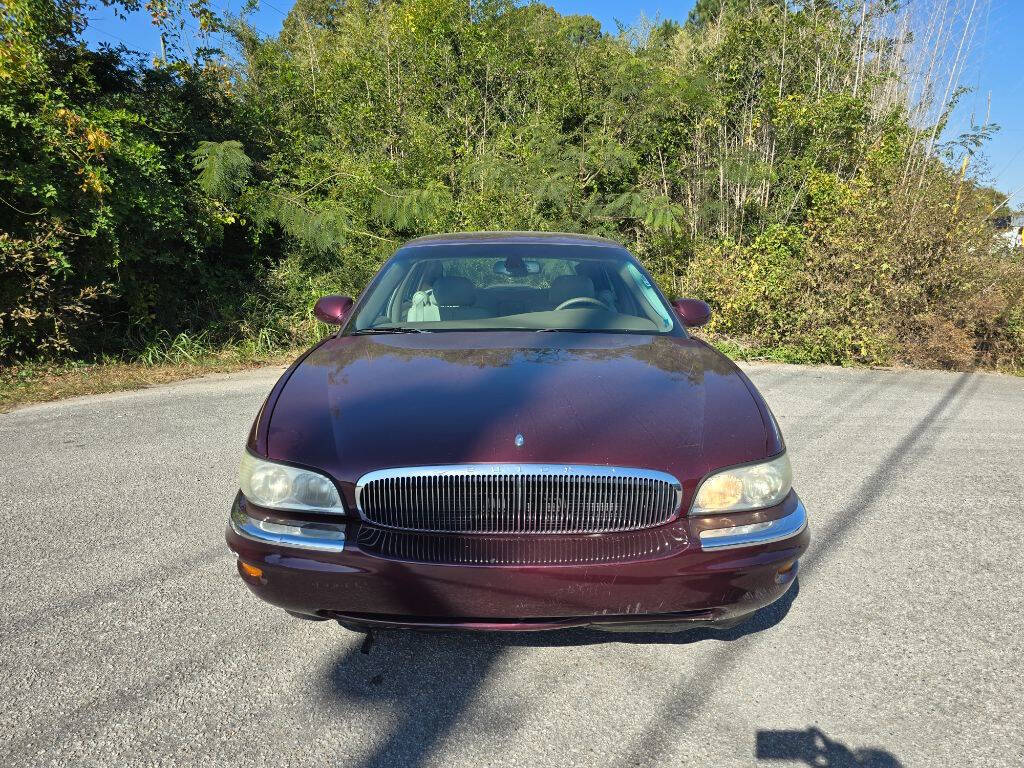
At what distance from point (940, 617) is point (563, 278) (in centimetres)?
232

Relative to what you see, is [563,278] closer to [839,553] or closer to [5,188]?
[839,553]

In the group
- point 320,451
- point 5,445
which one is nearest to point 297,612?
point 320,451

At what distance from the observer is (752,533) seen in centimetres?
220

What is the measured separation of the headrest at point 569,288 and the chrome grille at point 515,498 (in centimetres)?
175

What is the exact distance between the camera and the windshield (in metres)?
3.51

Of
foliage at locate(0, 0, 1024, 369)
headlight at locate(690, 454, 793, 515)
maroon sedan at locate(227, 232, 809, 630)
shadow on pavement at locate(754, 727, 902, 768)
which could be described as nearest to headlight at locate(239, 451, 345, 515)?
maroon sedan at locate(227, 232, 809, 630)

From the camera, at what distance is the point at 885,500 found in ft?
13.6

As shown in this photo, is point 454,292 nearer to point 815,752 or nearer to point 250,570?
point 250,570

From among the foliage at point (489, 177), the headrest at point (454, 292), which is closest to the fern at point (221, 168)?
the foliage at point (489, 177)

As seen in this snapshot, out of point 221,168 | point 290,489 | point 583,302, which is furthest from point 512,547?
point 221,168

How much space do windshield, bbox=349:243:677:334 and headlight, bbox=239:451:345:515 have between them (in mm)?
1285

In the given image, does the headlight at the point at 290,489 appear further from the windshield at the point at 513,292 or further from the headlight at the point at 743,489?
the windshield at the point at 513,292

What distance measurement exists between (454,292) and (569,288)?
0.62m

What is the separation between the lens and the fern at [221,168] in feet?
29.5
